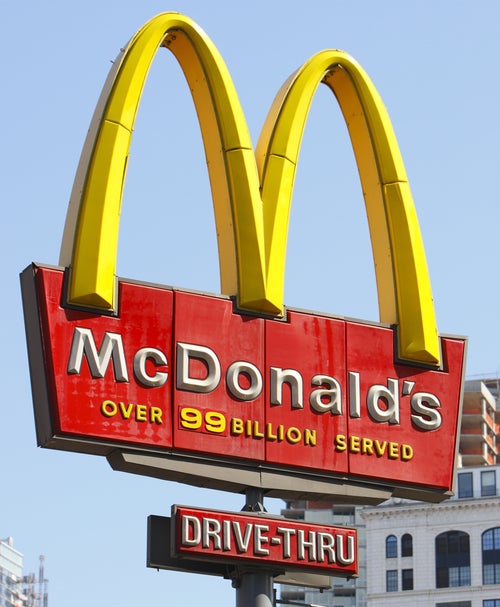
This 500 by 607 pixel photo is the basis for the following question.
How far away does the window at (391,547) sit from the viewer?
12112cm

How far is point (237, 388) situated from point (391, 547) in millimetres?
91733

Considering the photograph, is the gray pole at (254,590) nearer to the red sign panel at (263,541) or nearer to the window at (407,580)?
the red sign panel at (263,541)

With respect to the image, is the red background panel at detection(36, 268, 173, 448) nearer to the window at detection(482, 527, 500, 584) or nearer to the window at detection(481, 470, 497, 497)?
the window at detection(482, 527, 500, 584)

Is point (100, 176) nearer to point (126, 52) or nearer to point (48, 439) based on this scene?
point (126, 52)

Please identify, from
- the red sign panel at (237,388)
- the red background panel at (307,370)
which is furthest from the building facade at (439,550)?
the red background panel at (307,370)

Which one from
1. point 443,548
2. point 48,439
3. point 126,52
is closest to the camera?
point 48,439

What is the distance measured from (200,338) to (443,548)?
9015 centimetres

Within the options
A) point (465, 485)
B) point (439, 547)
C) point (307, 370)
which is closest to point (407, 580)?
point (439, 547)

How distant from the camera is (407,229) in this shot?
3459cm

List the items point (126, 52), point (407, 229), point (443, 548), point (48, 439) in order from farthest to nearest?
1. point (443, 548)
2. point (407, 229)
3. point (126, 52)
4. point (48, 439)

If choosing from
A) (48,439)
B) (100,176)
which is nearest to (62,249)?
(100,176)

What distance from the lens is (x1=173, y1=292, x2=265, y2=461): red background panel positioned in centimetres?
3105

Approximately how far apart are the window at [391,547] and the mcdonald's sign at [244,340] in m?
88.1

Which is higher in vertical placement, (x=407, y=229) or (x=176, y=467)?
(x=407, y=229)
